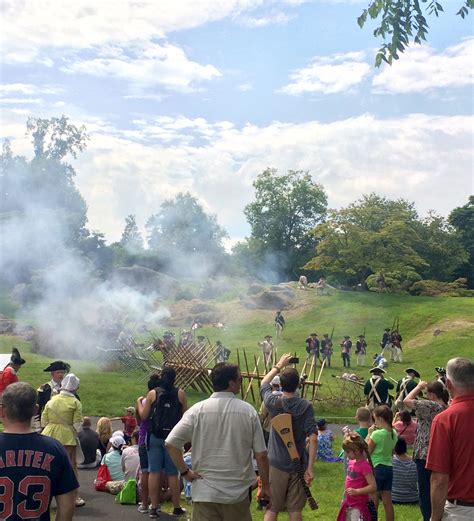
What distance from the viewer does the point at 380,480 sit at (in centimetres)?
707

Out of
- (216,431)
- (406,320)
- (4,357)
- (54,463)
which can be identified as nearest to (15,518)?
(54,463)

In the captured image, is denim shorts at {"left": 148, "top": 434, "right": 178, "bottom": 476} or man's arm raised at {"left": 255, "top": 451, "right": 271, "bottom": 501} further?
denim shorts at {"left": 148, "top": 434, "right": 178, "bottom": 476}

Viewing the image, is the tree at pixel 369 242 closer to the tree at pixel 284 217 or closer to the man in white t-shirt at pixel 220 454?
the tree at pixel 284 217

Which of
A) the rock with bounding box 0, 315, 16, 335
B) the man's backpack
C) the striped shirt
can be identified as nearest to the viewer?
the man's backpack

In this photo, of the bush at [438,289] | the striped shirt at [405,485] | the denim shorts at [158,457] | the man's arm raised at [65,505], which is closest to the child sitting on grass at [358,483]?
the denim shorts at [158,457]

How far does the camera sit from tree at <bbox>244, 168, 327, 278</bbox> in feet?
224

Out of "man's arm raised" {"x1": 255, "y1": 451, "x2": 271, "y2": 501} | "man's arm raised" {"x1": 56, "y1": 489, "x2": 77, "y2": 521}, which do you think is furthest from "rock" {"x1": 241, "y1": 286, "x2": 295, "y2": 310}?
"man's arm raised" {"x1": 56, "y1": 489, "x2": 77, "y2": 521}

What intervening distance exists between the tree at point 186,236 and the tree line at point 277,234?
135 millimetres

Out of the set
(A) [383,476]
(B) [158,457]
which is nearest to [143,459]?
(B) [158,457]

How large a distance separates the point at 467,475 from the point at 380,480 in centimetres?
289

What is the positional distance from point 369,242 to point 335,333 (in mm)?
13729

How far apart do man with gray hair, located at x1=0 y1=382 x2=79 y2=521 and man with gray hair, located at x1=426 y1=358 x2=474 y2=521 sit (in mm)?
2357

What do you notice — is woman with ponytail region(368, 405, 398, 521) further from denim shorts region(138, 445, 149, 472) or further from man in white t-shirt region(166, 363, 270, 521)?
denim shorts region(138, 445, 149, 472)

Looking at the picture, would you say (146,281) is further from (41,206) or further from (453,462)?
(453,462)
